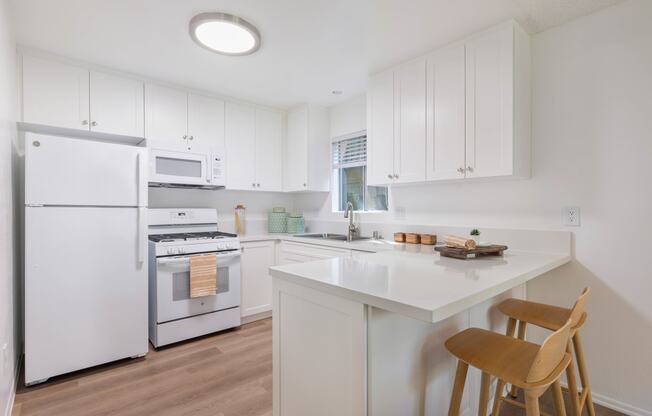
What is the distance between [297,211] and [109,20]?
2.78m

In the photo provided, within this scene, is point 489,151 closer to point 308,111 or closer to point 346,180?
point 346,180

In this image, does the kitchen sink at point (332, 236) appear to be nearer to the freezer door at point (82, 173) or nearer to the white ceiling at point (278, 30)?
the white ceiling at point (278, 30)

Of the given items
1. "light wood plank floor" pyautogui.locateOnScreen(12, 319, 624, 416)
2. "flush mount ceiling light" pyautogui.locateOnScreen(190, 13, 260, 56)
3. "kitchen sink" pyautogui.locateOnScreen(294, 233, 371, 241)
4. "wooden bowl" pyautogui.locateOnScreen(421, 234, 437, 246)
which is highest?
"flush mount ceiling light" pyautogui.locateOnScreen(190, 13, 260, 56)

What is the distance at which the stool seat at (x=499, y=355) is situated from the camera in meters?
1.09

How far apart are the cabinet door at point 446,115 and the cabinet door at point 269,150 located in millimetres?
2045

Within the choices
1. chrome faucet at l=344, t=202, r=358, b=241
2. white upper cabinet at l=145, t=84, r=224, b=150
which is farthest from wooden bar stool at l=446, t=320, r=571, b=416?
white upper cabinet at l=145, t=84, r=224, b=150

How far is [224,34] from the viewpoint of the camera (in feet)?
7.08

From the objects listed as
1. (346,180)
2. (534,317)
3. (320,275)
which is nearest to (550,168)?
(534,317)

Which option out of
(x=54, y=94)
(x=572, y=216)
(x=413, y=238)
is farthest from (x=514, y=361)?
(x=54, y=94)

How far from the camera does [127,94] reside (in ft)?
9.35

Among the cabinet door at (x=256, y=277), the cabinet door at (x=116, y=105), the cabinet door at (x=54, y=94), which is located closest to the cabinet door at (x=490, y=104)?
the cabinet door at (x=256, y=277)

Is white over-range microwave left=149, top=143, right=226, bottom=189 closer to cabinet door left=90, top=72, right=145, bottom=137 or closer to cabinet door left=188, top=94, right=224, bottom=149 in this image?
cabinet door left=188, top=94, right=224, bottom=149

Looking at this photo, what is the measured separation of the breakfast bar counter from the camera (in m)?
1.11

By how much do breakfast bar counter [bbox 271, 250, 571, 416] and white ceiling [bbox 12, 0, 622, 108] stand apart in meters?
1.47
